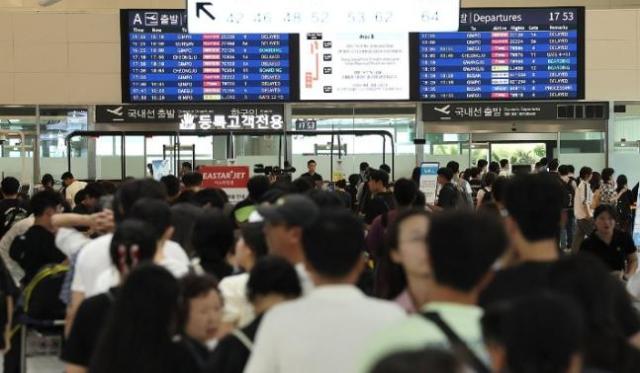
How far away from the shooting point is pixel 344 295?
8.32 feet

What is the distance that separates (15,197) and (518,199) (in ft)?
21.3

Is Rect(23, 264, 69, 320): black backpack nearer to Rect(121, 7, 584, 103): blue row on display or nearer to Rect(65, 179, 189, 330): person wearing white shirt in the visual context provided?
Rect(65, 179, 189, 330): person wearing white shirt

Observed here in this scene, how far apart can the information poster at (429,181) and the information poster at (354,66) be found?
2781mm

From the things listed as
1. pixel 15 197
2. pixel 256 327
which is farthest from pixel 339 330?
pixel 15 197

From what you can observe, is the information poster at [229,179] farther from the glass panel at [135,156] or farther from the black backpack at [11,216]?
the glass panel at [135,156]

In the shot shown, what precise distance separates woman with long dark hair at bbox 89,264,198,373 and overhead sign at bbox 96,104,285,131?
11.3 meters

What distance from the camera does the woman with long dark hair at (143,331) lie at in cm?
274

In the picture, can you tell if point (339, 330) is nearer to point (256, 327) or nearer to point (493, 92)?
point (256, 327)

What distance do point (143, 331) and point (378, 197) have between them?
495 cm

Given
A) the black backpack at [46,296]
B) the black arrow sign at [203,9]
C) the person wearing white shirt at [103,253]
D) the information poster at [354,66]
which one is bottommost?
the black backpack at [46,296]

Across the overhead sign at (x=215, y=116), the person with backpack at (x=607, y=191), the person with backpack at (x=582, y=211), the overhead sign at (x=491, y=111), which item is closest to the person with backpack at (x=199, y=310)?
the person with backpack at (x=582, y=211)

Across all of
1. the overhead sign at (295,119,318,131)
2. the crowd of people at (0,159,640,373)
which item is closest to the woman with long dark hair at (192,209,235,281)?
the crowd of people at (0,159,640,373)

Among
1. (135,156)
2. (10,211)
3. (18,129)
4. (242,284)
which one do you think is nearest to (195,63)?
(135,156)

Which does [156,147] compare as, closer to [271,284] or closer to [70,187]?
[70,187]
